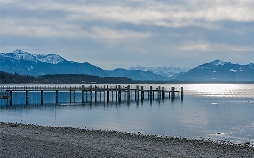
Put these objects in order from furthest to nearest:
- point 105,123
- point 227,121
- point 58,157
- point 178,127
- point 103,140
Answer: point 227,121 → point 105,123 → point 178,127 → point 103,140 → point 58,157

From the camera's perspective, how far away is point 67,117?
52562 millimetres

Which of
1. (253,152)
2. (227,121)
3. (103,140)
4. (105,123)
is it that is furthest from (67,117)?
(253,152)

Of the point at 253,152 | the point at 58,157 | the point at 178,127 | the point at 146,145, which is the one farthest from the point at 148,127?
the point at 58,157

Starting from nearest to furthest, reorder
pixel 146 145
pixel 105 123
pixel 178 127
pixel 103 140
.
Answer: pixel 146 145 < pixel 103 140 < pixel 178 127 < pixel 105 123

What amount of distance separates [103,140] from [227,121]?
25.6m

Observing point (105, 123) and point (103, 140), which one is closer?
point (103, 140)

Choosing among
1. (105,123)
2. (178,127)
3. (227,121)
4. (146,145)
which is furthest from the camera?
(227,121)

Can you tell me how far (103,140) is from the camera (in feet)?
92.4

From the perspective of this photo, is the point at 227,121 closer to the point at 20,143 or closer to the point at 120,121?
the point at 120,121

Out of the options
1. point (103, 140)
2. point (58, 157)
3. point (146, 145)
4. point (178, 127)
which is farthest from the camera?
point (178, 127)

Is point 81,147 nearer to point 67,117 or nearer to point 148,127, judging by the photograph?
point 148,127

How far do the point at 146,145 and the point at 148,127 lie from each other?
15977mm

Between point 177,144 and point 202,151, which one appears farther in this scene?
point 177,144

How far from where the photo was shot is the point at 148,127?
4234 cm
